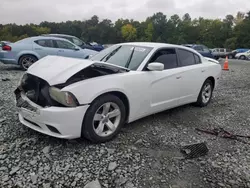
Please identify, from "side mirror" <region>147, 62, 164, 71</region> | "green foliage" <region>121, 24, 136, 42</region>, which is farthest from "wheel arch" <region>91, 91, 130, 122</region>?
"green foliage" <region>121, 24, 136, 42</region>

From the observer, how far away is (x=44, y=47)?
384 inches

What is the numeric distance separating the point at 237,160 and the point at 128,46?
2.67 meters

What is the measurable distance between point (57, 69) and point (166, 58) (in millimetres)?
2096

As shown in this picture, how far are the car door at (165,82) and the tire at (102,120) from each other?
68 centimetres

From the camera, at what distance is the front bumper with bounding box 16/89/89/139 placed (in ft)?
9.84

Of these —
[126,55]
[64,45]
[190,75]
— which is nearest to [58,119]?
[126,55]

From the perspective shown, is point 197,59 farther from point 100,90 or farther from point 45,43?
point 45,43

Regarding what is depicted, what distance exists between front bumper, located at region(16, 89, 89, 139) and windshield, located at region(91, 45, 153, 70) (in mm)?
1306

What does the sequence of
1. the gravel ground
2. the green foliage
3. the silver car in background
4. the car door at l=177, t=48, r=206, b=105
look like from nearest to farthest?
the gravel ground < the car door at l=177, t=48, r=206, b=105 < the silver car in background < the green foliage

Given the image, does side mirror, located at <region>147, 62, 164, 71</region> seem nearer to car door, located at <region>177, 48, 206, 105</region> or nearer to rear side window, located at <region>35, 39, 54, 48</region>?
car door, located at <region>177, 48, 206, 105</region>

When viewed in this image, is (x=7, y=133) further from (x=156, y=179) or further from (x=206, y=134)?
(x=206, y=134)

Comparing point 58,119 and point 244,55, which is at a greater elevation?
point 58,119

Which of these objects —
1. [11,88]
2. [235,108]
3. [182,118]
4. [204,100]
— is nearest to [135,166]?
[182,118]

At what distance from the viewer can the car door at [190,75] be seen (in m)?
4.68
